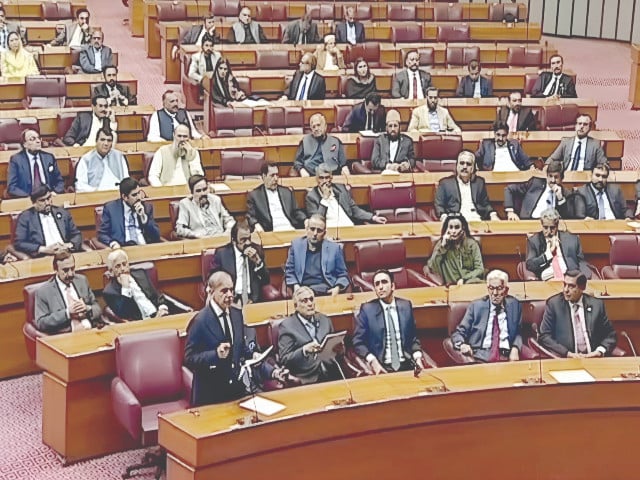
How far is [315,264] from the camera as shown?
6047mm

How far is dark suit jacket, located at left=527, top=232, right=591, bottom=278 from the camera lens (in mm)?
6355

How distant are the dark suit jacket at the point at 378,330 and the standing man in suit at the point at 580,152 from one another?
305 cm

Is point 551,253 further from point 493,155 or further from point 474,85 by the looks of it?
point 474,85

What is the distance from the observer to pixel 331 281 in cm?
607

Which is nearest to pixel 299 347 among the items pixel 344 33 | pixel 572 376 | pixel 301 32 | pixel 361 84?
pixel 572 376

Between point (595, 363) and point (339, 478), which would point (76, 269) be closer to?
point (339, 478)

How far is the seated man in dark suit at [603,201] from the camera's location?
7195 millimetres

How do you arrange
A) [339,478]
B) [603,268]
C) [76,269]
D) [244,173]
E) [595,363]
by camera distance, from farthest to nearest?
[244,173]
[603,268]
[76,269]
[595,363]
[339,478]

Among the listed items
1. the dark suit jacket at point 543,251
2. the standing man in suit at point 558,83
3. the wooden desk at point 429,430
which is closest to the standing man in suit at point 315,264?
the dark suit jacket at point 543,251

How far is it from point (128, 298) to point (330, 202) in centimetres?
171

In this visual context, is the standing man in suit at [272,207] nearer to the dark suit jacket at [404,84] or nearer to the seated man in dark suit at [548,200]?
the seated man in dark suit at [548,200]

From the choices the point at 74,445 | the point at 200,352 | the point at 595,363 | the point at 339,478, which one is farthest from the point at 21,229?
the point at 595,363

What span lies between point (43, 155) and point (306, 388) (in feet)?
10.2

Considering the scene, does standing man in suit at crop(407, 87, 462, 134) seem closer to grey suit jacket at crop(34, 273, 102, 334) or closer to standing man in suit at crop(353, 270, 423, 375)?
standing man in suit at crop(353, 270, 423, 375)
